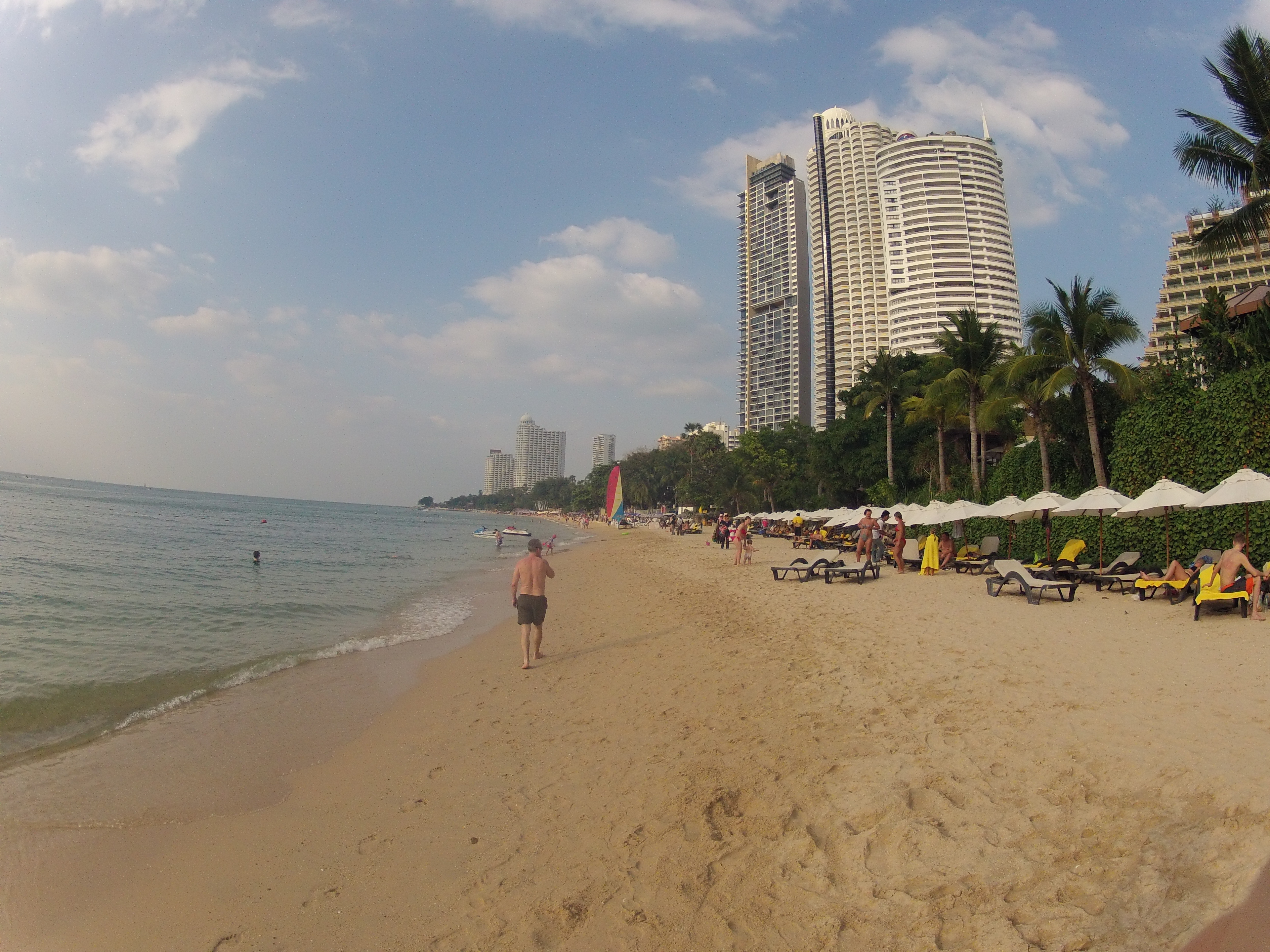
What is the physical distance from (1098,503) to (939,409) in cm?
1774

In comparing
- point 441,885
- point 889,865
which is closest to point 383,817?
point 441,885

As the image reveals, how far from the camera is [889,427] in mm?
37062

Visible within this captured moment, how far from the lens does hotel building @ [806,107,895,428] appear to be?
110 m

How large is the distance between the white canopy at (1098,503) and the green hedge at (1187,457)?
84 cm

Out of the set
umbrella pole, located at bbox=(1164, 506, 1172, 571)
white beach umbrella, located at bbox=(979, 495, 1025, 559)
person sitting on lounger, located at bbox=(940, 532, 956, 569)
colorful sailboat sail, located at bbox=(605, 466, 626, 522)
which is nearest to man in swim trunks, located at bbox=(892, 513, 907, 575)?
person sitting on lounger, located at bbox=(940, 532, 956, 569)

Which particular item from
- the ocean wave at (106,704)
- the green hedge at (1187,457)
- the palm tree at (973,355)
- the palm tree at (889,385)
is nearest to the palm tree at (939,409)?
the palm tree at (973,355)

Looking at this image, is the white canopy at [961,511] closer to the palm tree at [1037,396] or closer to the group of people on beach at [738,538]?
the palm tree at [1037,396]

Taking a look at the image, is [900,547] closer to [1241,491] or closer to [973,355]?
[1241,491]

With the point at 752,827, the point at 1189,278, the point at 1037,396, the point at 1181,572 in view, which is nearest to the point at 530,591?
the point at 752,827

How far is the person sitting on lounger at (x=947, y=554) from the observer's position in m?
16.1

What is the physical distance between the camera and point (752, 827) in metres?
3.79

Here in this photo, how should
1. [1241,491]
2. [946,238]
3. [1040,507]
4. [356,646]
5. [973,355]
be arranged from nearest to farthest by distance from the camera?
1. [1241,491]
2. [356,646]
3. [1040,507]
4. [973,355]
5. [946,238]

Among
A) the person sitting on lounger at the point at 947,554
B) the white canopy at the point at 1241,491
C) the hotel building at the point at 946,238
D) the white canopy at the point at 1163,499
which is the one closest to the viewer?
the white canopy at the point at 1241,491

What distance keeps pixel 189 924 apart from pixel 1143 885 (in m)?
4.33
